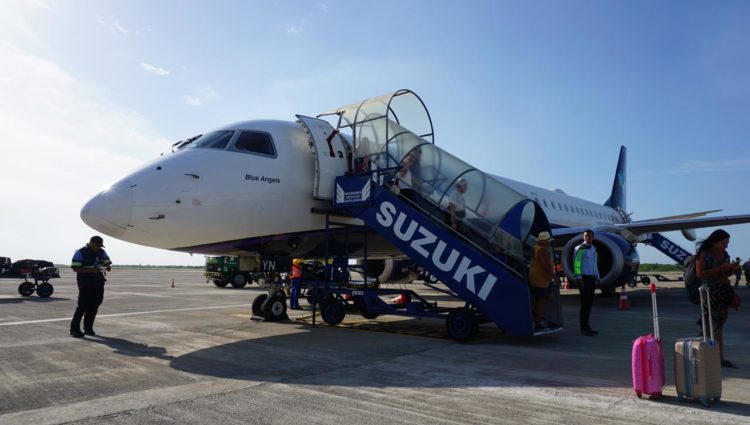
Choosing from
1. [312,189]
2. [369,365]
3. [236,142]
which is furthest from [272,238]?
[369,365]

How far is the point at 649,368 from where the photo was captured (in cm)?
404

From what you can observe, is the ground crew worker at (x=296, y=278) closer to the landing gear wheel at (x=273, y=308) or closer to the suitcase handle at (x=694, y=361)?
the landing gear wheel at (x=273, y=308)

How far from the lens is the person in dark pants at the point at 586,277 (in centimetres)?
809

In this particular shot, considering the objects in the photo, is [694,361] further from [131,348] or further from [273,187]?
[131,348]

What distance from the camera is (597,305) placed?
13.9 meters

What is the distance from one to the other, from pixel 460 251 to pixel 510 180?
461 inches

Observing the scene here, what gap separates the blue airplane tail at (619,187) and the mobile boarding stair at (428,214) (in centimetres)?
Result: 2282

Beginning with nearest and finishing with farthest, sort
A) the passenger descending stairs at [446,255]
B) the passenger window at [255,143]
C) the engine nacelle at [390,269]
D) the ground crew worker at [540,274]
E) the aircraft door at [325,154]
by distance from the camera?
the passenger descending stairs at [446,255], the ground crew worker at [540,274], the passenger window at [255,143], the aircraft door at [325,154], the engine nacelle at [390,269]

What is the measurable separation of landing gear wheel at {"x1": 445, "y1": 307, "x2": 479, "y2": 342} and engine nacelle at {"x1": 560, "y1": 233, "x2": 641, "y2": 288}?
195 inches

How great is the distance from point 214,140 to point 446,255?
13.4ft

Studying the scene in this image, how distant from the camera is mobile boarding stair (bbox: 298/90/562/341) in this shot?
280 inches

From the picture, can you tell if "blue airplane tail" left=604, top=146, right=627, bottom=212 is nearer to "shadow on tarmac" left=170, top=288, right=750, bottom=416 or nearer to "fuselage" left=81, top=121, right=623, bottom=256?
"shadow on tarmac" left=170, top=288, right=750, bottom=416

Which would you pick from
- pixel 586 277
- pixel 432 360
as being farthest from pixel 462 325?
pixel 586 277

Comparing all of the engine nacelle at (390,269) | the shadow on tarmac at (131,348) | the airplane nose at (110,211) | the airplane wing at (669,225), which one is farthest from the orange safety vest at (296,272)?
the airplane wing at (669,225)
